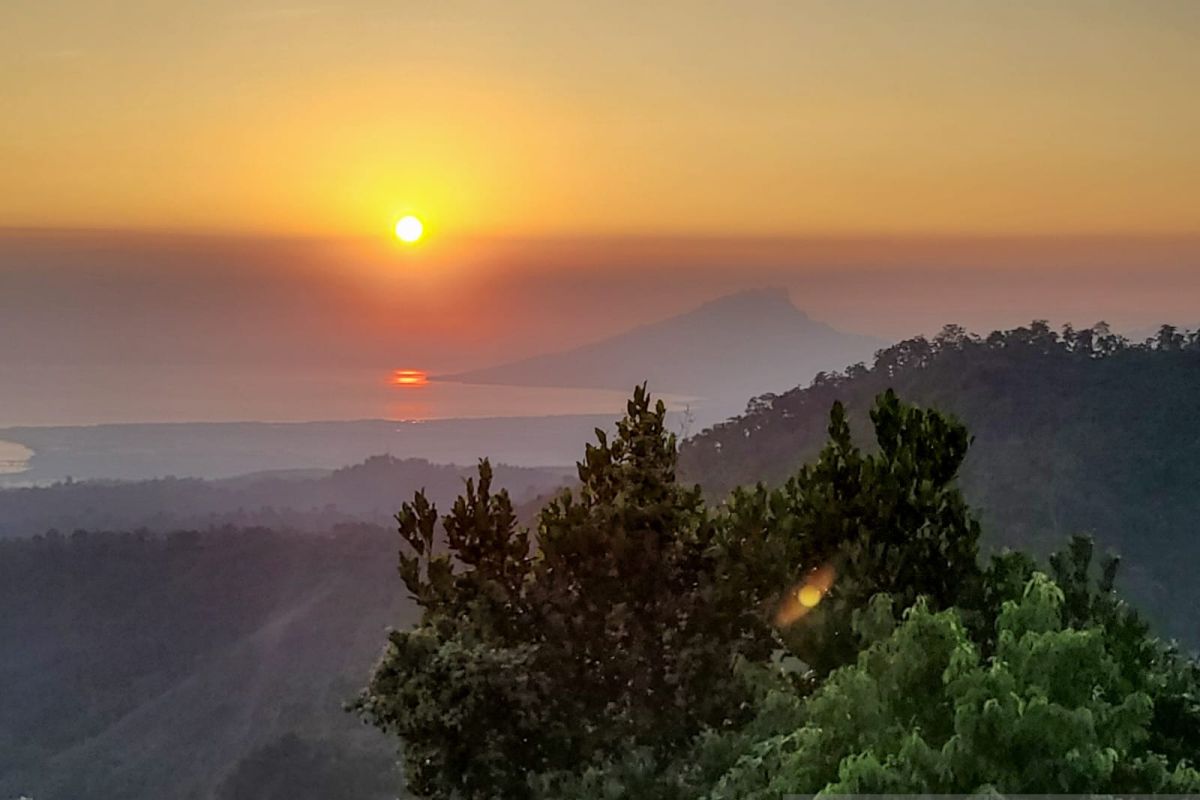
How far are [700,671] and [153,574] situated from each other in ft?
160

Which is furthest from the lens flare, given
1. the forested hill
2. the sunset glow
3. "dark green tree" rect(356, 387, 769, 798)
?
the sunset glow

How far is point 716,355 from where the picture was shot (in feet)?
212

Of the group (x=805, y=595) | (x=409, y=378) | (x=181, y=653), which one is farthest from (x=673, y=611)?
(x=181, y=653)

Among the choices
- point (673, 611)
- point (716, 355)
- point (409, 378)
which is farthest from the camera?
point (716, 355)

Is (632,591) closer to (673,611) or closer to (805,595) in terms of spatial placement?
(673,611)

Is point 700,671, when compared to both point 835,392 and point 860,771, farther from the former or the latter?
point 835,392

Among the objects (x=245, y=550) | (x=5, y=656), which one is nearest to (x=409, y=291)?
(x=245, y=550)

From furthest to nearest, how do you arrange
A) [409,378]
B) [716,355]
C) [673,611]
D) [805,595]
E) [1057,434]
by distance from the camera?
[716,355] < [409,378] < [1057,434] < [673,611] < [805,595]

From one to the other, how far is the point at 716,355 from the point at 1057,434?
23052mm

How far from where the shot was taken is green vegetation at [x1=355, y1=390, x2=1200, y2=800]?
7.33 meters

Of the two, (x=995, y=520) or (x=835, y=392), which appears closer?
(x=995, y=520)

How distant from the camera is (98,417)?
66.3 metres

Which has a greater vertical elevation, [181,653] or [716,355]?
[716,355]

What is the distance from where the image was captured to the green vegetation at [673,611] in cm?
733
